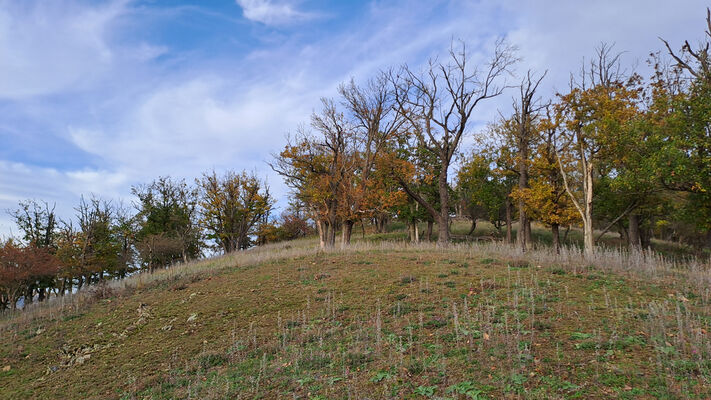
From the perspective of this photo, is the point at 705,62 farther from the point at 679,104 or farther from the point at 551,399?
the point at 551,399

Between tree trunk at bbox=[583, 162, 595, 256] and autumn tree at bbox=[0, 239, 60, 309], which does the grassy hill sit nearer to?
tree trunk at bbox=[583, 162, 595, 256]

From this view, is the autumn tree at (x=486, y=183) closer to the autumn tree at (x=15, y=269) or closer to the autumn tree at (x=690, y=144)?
the autumn tree at (x=690, y=144)

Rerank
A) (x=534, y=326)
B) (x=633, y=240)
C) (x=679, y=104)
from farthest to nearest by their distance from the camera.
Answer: (x=633, y=240), (x=679, y=104), (x=534, y=326)

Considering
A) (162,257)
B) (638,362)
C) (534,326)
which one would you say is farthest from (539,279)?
(162,257)

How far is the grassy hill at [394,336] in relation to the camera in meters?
4.70

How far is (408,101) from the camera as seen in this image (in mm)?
25812

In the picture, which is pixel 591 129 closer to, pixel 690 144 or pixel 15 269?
pixel 690 144

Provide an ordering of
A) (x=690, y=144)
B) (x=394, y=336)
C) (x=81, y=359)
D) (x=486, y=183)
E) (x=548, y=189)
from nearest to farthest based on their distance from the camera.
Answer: (x=394, y=336) → (x=81, y=359) → (x=690, y=144) → (x=548, y=189) → (x=486, y=183)

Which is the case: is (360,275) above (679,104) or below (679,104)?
below

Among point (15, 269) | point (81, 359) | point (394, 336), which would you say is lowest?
point (81, 359)

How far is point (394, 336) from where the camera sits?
636 cm

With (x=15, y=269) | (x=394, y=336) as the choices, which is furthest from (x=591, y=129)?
(x=15, y=269)

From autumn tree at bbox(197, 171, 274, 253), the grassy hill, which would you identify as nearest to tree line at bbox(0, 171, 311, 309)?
autumn tree at bbox(197, 171, 274, 253)

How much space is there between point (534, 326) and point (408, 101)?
2153cm
